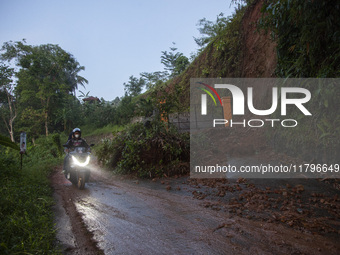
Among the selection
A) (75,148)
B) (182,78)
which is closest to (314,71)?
(75,148)

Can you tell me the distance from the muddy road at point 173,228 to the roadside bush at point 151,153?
231 centimetres

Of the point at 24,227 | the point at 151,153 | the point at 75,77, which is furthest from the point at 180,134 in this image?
the point at 75,77

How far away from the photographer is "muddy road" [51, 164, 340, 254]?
10.3 ft

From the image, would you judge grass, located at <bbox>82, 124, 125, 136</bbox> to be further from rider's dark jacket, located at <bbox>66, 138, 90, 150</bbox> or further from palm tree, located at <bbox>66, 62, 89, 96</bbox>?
rider's dark jacket, located at <bbox>66, 138, 90, 150</bbox>

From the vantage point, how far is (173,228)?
3.87 meters

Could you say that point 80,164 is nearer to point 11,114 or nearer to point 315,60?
point 315,60

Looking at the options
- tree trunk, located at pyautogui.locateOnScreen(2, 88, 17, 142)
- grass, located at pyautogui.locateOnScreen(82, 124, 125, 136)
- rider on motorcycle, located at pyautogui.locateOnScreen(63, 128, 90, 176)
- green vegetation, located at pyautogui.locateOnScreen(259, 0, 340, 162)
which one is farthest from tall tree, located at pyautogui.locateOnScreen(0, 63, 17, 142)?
green vegetation, located at pyautogui.locateOnScreen(259, 0, 340, 162)

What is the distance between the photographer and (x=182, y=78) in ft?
79.3

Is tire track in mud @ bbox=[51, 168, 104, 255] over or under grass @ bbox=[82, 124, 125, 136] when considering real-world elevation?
under

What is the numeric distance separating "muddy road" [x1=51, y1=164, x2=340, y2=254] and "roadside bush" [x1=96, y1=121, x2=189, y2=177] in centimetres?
231

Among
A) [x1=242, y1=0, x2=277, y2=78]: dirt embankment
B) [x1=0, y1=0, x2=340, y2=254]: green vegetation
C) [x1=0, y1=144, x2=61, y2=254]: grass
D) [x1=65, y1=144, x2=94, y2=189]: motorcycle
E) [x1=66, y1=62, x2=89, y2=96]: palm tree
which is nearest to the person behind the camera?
[x1=0, y1=144, x2=61, y2=254]: grass

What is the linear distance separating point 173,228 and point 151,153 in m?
5.20

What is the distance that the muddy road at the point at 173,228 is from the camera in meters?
3.14

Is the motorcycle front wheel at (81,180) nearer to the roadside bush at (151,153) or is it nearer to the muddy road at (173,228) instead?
the muddy road at (173,228)
